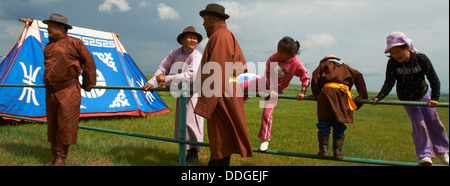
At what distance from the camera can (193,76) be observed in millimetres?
3221

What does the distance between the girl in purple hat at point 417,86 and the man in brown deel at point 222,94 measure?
1.22m

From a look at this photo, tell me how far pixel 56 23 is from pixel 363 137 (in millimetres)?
6377

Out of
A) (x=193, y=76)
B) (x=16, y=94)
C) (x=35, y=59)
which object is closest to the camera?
(x=193, y=76)

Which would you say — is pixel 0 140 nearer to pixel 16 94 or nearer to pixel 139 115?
pixel 16 94

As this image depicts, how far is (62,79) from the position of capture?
114 inches

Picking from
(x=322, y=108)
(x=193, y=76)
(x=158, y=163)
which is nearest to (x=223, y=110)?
(x=322, y=108)

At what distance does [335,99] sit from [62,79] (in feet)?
8.53

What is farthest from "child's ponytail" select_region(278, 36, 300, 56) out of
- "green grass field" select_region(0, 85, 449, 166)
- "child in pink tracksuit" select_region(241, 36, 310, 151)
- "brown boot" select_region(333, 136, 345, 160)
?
"green grass field" select_region(0, 85, 449, 166)

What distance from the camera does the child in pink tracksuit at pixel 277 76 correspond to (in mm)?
2801

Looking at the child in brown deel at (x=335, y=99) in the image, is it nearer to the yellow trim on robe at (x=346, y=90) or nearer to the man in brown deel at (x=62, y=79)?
the yellow trim on robe at (x=346, y=90)

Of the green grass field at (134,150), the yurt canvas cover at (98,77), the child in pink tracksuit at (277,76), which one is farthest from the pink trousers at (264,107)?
the yurt canvas cover at (98,77)

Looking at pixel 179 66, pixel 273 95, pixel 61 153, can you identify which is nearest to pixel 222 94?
pixel 273 95

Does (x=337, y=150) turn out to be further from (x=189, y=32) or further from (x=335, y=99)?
(x=189, y=32)

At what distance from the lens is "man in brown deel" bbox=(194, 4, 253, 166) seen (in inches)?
83.1
